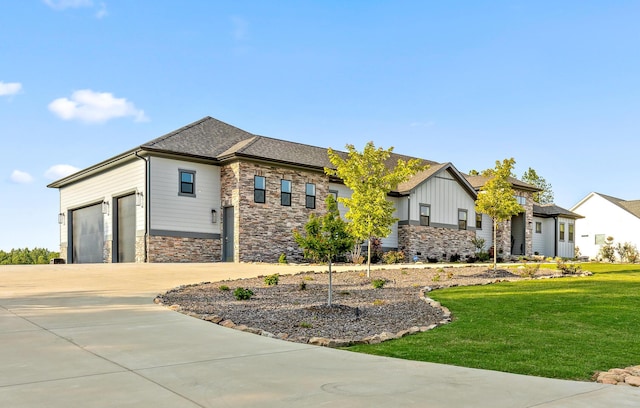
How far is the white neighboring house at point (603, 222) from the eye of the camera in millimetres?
46375

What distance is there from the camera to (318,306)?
10141mm

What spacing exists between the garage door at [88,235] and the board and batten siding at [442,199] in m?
18.9

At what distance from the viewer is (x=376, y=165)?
19.4 m

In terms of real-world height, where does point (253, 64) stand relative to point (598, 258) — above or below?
above

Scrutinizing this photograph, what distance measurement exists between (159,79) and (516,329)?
52.6 feet

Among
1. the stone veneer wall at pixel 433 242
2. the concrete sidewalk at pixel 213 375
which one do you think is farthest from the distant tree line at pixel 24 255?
the concrete sidewalk at pixel 213 375

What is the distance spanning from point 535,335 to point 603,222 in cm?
4758

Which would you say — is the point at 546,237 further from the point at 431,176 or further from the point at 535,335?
the point at 535,335

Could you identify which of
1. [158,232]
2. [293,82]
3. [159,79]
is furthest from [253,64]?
[158,232]

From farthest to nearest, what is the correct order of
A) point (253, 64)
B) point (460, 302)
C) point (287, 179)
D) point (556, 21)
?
point (287, 179) → point (253, 64) → point (556, 21) → point (460, 302)

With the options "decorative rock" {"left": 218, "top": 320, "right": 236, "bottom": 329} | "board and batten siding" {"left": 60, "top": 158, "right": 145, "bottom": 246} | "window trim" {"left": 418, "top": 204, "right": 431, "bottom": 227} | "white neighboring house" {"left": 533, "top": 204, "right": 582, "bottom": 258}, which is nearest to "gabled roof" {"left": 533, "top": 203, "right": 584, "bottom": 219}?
"white neighboring house" {"left": 533, "top": 204, "right": 582, "bottom": 258}

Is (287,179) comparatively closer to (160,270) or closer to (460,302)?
(160,270)

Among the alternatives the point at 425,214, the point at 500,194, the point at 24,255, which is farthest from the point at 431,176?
the point at 24,255

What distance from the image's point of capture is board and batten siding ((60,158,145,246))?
24397 millimetres
